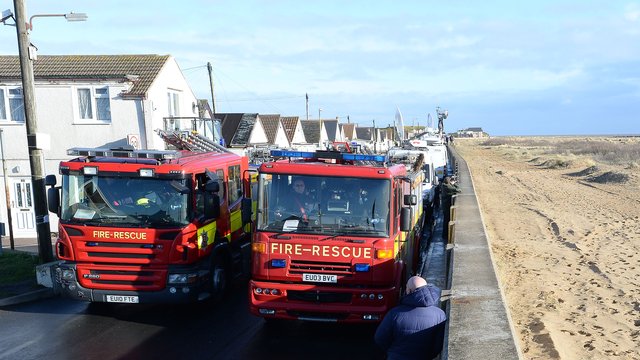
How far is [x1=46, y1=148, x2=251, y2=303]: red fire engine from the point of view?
8430 millimetres

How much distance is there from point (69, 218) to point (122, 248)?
40.5 inches

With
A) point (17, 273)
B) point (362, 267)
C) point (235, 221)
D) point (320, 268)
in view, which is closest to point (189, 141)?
point (17, 273)

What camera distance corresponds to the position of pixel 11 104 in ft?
64.8

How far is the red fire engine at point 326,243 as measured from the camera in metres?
7.25

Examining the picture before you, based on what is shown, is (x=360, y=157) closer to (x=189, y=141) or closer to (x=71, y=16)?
(x=71, y=16)

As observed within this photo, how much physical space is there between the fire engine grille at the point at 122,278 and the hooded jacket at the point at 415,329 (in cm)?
442

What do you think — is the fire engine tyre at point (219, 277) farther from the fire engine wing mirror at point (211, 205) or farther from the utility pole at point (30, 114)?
the utility pole at point (30, 114)

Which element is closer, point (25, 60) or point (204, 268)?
point (204, 268)

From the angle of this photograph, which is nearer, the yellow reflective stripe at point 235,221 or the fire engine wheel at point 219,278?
the fire engine wheel at point 219,278

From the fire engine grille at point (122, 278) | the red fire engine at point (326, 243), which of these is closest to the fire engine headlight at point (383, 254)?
the red fire engine at point (326, 243)

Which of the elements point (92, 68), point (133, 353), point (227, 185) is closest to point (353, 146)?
point (227, 185)

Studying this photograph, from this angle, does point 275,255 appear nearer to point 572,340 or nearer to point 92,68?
point 572,340

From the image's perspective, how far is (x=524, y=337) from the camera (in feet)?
24.6

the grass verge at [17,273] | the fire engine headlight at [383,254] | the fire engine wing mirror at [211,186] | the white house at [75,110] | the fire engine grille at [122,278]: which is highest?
the white house at [75,110]
